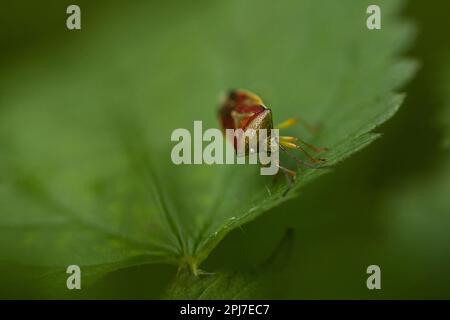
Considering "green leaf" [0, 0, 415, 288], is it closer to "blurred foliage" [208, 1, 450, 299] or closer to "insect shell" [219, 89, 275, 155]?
"insect shell" [219, 89, 275, 155]

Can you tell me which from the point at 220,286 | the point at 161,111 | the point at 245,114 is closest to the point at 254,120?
the point at 245,114

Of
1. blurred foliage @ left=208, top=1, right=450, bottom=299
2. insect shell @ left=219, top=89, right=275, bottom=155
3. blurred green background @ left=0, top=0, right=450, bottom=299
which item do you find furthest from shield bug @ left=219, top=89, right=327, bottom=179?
blurred foliage @ left=208, top=1, right=450, bottom=299

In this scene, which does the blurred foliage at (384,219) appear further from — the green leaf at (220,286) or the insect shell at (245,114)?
the insect shell at (245,114)

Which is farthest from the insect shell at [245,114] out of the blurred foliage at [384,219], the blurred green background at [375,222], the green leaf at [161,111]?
the blurred foliage at [384,219]

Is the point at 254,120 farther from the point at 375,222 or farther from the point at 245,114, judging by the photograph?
the point at 375,222
